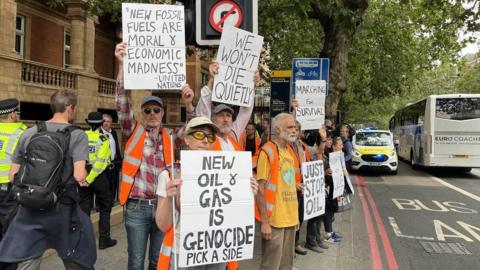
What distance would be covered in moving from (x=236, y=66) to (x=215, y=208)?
1.70 m

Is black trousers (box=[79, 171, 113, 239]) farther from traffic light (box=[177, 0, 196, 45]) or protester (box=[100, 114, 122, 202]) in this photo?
traffic light (box=[177, 0, 196, 45])

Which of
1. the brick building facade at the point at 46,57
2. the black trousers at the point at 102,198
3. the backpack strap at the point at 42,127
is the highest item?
the brick building facade at the point at 46,57

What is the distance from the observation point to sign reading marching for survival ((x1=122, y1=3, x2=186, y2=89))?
139 inches

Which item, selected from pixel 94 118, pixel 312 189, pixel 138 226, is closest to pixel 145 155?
pixel 138 226

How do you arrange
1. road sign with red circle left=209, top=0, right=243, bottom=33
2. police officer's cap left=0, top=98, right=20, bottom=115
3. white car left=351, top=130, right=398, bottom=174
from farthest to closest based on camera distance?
white car left=351, top=130, right=398, bottom=174, road sign with red circle left=209, top=0, right=243, bottom=33, police officer's cap left=0, top=98, right=20, bottom=115

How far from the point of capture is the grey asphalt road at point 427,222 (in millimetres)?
5898

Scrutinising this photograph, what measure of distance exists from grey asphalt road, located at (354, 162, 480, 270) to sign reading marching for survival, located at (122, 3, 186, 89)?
3.85m

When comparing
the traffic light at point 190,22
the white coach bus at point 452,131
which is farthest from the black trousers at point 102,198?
the white coach bus at point 452,131

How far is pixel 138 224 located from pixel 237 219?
3.27 feet

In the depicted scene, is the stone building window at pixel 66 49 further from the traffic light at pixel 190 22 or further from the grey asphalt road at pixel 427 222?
the traffic light at pixel 190 22

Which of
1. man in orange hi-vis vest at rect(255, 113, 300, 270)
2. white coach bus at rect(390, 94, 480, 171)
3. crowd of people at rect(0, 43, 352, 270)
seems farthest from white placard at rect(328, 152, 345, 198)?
white coach bus at rect(390, 94, 480, 171)

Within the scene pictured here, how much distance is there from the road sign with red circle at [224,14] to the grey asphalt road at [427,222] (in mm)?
3716

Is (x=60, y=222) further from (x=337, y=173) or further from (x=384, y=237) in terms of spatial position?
(x=384, y=237)

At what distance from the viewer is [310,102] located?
6.30 meters
